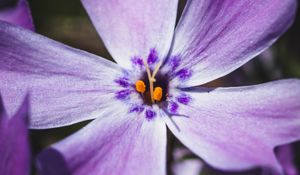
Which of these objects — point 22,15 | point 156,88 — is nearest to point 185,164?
point 156,88

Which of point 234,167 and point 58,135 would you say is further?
point 58,135

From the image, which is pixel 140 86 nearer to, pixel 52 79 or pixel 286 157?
pixel 52 79

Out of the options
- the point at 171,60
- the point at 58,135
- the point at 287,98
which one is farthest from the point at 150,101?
the point at 58,135

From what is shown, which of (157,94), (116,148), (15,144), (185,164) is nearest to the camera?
(15,144)

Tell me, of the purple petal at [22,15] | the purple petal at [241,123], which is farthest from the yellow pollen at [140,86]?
the purple petal at [22,15]

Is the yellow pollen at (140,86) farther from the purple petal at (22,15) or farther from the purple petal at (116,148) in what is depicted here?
the purple petal at (22,15)

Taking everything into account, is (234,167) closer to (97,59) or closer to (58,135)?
(97,59)
